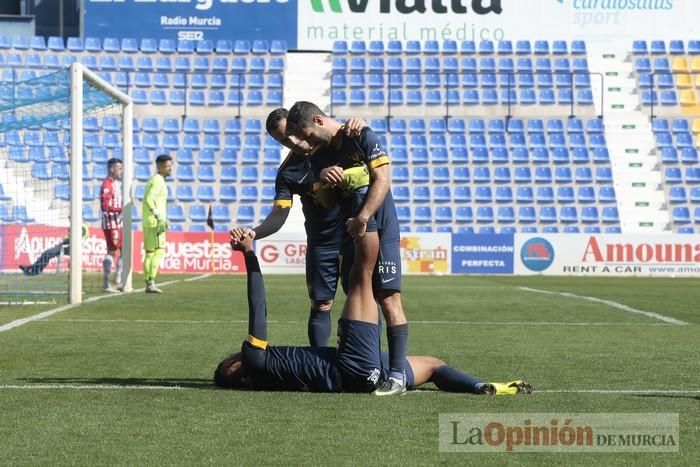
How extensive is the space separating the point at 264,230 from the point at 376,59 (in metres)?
28.4

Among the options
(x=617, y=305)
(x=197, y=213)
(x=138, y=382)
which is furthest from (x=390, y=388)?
(x=197, y=213)

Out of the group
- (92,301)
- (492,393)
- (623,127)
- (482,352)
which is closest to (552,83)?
(623,127)

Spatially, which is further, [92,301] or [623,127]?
[623,127]

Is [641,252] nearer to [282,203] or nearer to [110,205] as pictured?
[110,205]

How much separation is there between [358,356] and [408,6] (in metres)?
31.0

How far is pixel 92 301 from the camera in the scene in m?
14.7

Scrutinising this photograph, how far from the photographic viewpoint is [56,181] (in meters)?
29.3

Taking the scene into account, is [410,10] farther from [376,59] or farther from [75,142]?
[75,142]

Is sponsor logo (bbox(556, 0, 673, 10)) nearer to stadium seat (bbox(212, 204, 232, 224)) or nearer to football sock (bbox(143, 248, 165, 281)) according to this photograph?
stadium seat (bbox(212, 204, 232, 224))

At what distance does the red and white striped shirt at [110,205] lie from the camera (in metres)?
17.7

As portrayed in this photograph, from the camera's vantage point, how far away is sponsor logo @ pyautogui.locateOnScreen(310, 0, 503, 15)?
36000 millimetres

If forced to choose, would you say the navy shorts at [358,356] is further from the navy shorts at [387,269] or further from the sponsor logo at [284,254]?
the sponsor logo at [284,254]

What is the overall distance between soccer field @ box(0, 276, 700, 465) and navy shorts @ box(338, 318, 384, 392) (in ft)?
0.36

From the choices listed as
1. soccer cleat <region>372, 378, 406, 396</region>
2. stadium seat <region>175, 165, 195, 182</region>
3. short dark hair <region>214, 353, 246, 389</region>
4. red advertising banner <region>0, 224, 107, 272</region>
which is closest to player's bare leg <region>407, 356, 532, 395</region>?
soccer cleat <region>372, 378, 406, 396</region>
